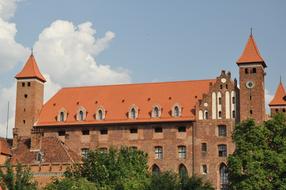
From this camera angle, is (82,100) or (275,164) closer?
(275,164)

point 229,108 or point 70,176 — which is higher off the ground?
point 229,108

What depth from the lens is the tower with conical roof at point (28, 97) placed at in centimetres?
8012

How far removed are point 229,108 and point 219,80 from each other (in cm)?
324

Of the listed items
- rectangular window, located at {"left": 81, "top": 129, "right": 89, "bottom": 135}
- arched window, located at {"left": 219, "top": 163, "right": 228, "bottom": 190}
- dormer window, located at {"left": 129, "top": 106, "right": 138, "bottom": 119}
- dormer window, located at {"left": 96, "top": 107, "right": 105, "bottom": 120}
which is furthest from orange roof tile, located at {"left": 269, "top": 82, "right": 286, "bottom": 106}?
rectangular window, located at {"left": 81, "top": 129, "right": 89, "bottom": 135}

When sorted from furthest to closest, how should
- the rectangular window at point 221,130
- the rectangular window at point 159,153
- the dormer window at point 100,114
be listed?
the dormer window at point 100,114
the rectangular window at point 159,153
the rectangular window at point 221,130

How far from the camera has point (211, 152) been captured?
73.3m

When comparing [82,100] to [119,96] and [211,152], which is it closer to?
[119,96]

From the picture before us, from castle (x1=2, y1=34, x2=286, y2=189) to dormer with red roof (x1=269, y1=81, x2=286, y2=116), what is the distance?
11.8 meters

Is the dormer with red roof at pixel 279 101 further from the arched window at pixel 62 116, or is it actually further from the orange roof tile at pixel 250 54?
the arched window at pixel 62 116

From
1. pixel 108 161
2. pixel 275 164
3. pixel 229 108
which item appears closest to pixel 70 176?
pixel 108 161

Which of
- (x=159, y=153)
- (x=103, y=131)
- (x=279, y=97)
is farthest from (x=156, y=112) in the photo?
(x=279, y=97)

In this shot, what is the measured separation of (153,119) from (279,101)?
64.2 ft

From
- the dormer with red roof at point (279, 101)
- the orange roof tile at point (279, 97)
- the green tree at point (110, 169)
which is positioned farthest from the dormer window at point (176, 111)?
the orange roof tile at point (279, 97)

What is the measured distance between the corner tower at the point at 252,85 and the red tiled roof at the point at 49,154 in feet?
57.9
